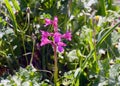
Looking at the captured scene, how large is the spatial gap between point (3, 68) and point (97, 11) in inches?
26.4

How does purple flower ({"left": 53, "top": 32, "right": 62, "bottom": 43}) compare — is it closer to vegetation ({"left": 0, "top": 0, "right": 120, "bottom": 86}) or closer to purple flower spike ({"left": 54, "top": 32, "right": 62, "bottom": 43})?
purple flower spike ({"left": 54, "top": 32, "right": 62, "bottom": 43})

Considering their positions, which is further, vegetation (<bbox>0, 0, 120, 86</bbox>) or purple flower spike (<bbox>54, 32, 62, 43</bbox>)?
vegetation (<bbox>0, 0, 120, 86</bbox>)

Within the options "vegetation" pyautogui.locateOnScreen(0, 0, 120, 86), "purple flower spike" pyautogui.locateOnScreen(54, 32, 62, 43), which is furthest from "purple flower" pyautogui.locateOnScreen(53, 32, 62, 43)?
"vegetation" pyautogui.locateOnScreen(0, 0, 120, 86)

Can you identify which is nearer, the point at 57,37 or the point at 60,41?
the point at 57,37

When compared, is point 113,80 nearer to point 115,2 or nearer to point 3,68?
point 3,68

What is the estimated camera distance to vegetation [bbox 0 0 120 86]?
185 cm

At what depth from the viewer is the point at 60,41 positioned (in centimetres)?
188

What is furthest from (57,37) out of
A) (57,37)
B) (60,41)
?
(60,41)

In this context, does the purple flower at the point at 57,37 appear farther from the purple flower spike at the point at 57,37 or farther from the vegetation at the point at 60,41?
the vegetation at the point at 60,41

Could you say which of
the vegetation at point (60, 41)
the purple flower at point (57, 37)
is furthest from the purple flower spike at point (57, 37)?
the vegetation at point (60, 41)

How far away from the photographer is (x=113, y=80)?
1.64 meters

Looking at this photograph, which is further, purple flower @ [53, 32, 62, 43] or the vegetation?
the vegetation

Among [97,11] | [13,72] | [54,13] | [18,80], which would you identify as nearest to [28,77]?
[18,80]

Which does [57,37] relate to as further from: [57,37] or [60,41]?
[60,41]
